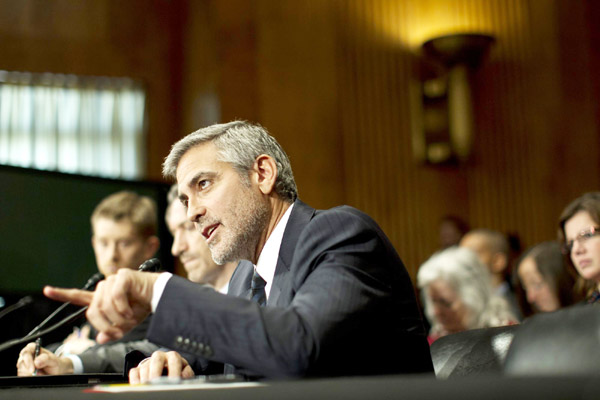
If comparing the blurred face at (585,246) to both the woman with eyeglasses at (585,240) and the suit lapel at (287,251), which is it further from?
the suit lapel at (287,251)

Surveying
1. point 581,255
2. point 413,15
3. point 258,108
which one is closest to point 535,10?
point 413,15

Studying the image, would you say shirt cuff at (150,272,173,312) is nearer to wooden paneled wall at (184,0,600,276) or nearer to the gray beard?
the gray beard

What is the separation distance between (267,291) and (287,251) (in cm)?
16

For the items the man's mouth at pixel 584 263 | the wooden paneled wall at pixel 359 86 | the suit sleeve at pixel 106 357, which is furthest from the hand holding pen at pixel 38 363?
A: the wooden paneled wall at pixel 359 86

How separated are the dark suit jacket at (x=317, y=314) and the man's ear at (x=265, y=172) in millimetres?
124

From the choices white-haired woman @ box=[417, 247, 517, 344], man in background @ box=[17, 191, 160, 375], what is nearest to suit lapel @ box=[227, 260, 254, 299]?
man in background @ box=[17, 191, 160, 375]

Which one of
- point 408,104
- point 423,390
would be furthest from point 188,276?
point 408,104

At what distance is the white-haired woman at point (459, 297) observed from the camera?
3.98 m

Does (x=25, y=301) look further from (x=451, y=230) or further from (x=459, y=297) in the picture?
(x=451, y=230)

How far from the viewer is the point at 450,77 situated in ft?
22.5

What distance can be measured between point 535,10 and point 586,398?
7.22 meters

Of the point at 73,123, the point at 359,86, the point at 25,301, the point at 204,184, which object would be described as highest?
the point at 359,86

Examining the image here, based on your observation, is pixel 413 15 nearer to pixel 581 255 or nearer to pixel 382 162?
pixel 382 162

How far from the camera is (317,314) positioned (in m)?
→ 1.62
